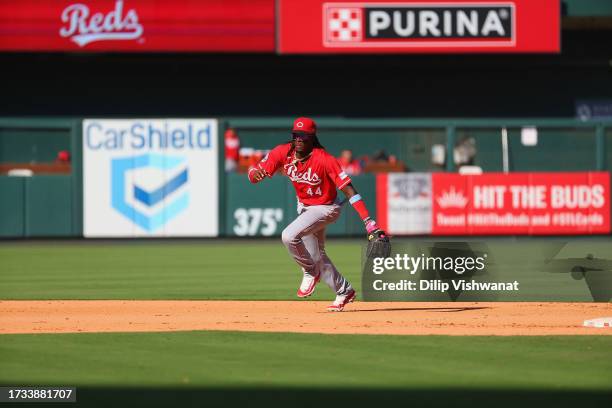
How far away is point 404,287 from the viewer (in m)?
12.5

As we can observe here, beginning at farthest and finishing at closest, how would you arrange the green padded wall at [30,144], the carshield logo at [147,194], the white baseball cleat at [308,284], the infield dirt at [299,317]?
1. the green padded wall at [30,144]
2. the carshield logo at [147,194]
3. the white baseball cleat at [308,284]
4. the infield dirt at [299,317]

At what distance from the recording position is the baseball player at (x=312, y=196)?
11414mm

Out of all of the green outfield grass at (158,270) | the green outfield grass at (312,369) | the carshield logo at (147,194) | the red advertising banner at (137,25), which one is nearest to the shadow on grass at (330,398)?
the green outfield grass at (312,369)

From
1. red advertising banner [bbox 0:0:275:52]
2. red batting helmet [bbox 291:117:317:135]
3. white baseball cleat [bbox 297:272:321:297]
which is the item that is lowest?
white baseball cleat [bbox 297:272:321:297]

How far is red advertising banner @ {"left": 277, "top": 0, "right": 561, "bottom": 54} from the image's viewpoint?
88.1 ft

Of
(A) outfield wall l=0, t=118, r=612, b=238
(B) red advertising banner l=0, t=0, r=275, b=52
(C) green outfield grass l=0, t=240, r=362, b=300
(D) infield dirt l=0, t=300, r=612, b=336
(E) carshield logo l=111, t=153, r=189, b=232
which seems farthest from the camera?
(B) red advertising banner l=0, t=0, r=275, b=52

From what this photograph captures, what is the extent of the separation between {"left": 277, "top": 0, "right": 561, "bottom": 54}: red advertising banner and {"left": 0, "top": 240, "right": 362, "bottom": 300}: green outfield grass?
5106 millimetres

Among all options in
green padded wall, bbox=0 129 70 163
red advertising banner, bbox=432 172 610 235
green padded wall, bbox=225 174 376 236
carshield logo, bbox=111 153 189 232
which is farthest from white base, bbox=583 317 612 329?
green padded wall, bbox=0 129 70 163

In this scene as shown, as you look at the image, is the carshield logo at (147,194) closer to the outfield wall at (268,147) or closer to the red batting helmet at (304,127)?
the outfield wall at (268,147)

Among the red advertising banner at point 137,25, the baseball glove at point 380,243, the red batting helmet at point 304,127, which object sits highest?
the red advertising banner at point 137,25

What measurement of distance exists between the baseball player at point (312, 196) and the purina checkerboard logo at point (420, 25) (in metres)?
15.6

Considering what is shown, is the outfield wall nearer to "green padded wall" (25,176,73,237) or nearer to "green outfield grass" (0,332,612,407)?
"green padded wall" (25,176,73,237)

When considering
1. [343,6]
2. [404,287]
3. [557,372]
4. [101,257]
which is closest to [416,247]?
[404,287]

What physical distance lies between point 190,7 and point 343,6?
133 inches
